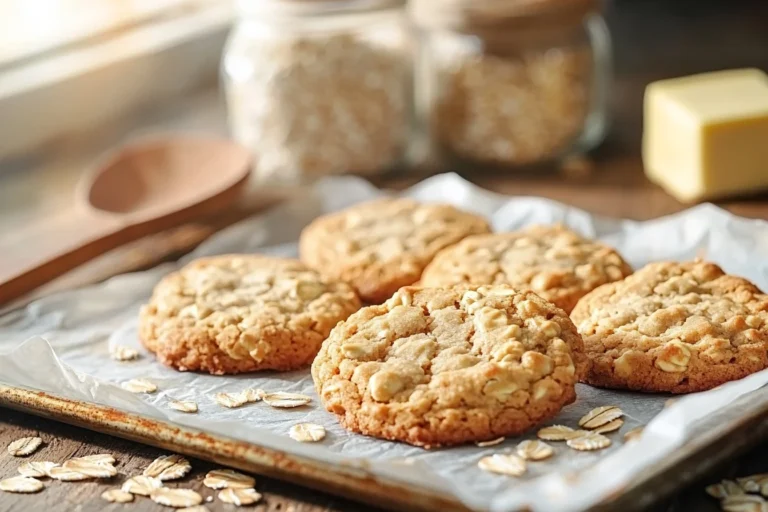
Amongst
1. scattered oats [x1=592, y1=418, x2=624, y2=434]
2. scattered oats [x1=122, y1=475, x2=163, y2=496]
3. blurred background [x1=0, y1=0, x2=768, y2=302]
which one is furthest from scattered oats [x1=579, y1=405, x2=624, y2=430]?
blurred background [x1=0, y1=0, x2=768, y2=302]

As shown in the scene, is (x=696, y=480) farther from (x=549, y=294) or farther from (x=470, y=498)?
(x=549, y=294)

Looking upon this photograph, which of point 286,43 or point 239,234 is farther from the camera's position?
point 286,43

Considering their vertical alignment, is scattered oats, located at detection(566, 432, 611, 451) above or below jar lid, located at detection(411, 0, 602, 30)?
below

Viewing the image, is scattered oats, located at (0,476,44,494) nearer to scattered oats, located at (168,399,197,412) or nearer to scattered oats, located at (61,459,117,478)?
scattered oats, located at (61,459,117,478)

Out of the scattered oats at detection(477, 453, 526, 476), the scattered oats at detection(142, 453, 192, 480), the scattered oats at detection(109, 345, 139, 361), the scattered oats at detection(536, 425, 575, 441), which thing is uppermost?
the scattered oats at detection(109, 345, 139, 361)

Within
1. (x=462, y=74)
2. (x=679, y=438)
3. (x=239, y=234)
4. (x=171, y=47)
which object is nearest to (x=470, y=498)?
(x=679, y=438)

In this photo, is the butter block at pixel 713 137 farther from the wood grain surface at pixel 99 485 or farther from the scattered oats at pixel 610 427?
the wood grain surface at pixel 99 485
